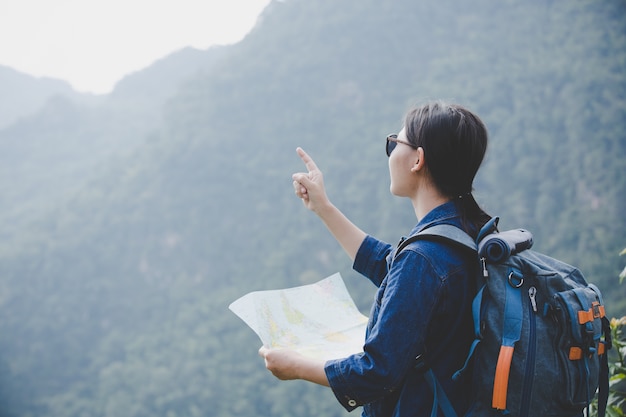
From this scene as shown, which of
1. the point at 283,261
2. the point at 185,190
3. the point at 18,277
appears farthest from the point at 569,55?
the point at 18,277

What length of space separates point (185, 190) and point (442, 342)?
28146mm

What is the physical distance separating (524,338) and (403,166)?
26 centimetres

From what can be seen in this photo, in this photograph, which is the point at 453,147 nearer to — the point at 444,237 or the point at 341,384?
the point at 444,237

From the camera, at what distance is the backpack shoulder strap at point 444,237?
2.13ft

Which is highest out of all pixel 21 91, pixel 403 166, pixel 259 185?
pixel 403 166

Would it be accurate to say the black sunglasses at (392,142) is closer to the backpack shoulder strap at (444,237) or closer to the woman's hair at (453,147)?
the woman's hair at (453,147)

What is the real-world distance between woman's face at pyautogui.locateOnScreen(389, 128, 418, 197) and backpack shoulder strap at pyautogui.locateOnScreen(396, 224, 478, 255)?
3.8 inches

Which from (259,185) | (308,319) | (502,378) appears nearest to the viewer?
(502,378)

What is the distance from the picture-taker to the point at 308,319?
0.89 meters

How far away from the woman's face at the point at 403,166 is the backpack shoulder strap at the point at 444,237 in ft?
0.32

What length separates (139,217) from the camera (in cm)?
2664

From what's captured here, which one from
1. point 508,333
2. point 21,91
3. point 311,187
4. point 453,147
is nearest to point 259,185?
point 21,91

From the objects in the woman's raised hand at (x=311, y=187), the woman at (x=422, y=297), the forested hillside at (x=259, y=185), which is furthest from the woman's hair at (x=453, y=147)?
the forested hillside at (x=259, y=185)

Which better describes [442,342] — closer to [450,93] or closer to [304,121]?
[450,93]
